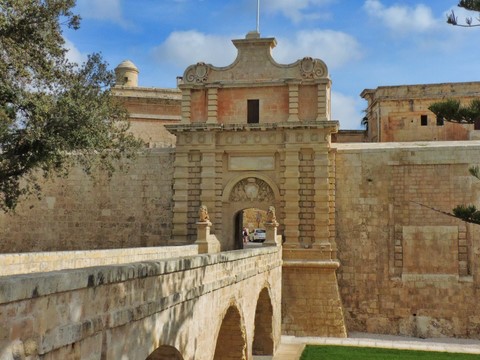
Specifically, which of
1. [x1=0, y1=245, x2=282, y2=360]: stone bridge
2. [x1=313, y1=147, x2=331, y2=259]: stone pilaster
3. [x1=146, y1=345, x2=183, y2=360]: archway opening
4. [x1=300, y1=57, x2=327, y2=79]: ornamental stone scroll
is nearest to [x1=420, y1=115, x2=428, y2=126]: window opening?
[x1=300, y1=57, x2=327, y2=79]: ornamental stone scroll

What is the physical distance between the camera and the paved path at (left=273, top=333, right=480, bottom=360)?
15.3 metres

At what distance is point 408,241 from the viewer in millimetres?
18281

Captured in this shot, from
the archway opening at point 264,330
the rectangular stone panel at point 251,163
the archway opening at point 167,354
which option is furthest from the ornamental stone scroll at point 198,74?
the archway opening at point 167,354

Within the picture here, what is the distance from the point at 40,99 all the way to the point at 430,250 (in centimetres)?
1247

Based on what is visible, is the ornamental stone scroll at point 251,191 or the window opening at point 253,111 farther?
the window opening at point 253,111

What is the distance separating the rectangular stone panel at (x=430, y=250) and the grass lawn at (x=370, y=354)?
3563 mm

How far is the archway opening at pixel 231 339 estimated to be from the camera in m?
10.9

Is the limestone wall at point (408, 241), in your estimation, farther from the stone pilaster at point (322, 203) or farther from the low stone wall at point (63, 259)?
the low stone wall at point (63, 259)

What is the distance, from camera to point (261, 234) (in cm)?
3297

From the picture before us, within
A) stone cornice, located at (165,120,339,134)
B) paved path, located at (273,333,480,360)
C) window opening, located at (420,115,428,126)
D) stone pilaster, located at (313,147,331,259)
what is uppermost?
window opening, located at (420,115,428,126)

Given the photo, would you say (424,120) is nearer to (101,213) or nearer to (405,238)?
(405,238)

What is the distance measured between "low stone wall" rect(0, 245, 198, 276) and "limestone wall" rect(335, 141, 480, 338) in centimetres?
740

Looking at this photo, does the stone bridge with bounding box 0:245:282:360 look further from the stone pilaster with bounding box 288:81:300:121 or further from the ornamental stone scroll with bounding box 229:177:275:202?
the stone pilaster with bounding box 288:81:300:121

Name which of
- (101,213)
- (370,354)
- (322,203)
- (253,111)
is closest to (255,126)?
(253,111)
